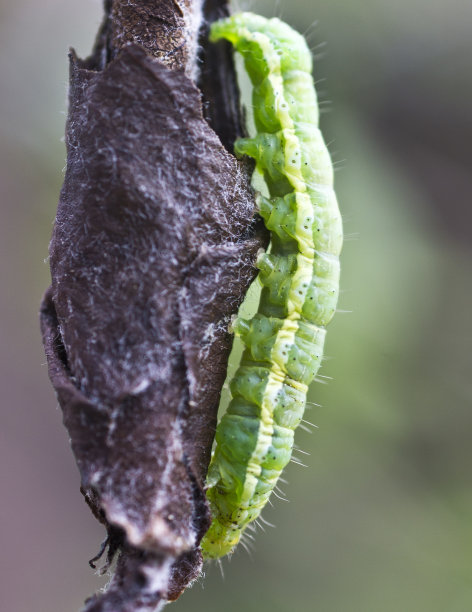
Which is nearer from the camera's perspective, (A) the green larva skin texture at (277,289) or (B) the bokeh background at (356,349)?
(A) the green larva skin texture at (277,289)

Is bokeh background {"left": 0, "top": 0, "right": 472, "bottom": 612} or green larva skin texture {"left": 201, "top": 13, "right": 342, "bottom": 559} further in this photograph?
bokeh background {"left": 0, "top": 0, "right": 472, "bottom": 612}

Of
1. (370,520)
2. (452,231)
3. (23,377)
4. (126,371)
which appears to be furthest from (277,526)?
(126,371)

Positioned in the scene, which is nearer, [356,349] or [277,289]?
[277,289]

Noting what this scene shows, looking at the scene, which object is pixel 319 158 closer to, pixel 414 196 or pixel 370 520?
pixel 414 196
